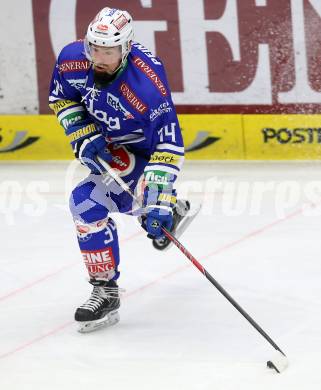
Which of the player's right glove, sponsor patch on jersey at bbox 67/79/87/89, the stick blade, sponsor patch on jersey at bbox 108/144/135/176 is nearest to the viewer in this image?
the stick blade

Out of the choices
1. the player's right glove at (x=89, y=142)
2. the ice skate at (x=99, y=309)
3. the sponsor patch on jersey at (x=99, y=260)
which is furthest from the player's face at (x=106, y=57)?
the ice skate at (x=99, y=309)

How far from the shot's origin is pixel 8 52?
27.5ft

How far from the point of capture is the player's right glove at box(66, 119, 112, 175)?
4688mm

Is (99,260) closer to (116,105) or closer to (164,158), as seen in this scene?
(164,158)

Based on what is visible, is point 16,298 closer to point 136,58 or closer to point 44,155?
point 136,58

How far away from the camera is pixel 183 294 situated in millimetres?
5230

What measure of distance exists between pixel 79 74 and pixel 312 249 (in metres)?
1.92

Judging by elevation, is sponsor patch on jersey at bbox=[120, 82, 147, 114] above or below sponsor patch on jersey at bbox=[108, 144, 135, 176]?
above

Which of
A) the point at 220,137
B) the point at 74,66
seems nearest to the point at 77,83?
the point at 74,66

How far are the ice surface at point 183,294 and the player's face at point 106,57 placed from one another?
1.19 meters

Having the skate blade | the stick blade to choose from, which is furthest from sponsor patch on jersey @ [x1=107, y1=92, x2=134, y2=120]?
the stick blade

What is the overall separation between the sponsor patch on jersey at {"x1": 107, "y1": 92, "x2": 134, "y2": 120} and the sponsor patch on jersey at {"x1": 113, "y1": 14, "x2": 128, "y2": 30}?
1.01 feet

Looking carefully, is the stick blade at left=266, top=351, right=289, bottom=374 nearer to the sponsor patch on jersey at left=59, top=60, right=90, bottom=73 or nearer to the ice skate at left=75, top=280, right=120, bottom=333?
the ice skate at left=75, top=280, right=120, bottom=333

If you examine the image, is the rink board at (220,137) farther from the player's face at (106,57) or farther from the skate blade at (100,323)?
the player's face at (106,57)
